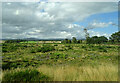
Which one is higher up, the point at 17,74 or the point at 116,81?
the point at 17,74

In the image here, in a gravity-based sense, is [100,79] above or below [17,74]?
below

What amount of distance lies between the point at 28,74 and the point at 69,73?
5.92 feet

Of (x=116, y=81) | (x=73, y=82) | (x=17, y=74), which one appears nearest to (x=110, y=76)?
(x=116, y=81)

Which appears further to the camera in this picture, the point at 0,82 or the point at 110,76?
the point at 110,76

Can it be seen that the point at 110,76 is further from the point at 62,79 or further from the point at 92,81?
the point at 62,79

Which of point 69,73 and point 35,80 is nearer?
point 35,80

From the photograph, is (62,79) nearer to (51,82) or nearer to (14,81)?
(51,82)

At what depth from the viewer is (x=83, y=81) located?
446cm

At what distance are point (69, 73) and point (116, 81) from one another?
1.95m

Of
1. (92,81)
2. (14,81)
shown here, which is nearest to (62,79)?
(92,81)

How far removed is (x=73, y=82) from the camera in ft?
14.4

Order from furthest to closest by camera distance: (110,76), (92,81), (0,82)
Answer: (110,76) < (92,81) < (0,82)

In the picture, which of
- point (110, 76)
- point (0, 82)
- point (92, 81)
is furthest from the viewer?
point (110, 76)

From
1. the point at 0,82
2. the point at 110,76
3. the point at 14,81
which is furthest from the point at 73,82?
the point at 0,82
